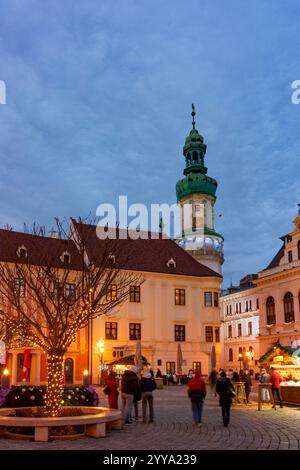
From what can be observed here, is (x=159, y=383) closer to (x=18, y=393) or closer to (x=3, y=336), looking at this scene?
(x=3, y=336)

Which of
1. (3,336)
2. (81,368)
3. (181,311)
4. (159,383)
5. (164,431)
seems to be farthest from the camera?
(181,311)

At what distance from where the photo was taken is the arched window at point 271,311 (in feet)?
183

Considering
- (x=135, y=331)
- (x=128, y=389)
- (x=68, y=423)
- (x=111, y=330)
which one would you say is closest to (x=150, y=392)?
(x=128, y=389)

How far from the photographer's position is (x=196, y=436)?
13312mm

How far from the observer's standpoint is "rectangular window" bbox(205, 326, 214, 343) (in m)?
51.1

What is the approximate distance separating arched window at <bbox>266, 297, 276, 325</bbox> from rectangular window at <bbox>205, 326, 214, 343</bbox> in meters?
7.73

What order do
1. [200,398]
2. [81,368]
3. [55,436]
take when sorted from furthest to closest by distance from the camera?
[81,368] → [200,398] → [55,436]

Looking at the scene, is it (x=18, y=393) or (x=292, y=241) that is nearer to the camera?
(x=18, y=393)

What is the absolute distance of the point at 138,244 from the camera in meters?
53.4

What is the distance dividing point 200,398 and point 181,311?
1394 inches

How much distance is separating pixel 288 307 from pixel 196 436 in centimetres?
4164

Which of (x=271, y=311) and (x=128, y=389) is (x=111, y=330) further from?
(x=128, y=389)

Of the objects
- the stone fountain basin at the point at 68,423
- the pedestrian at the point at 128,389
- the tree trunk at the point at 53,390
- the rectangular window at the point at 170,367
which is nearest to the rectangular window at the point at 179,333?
the rectangular window at the point at 170,367
